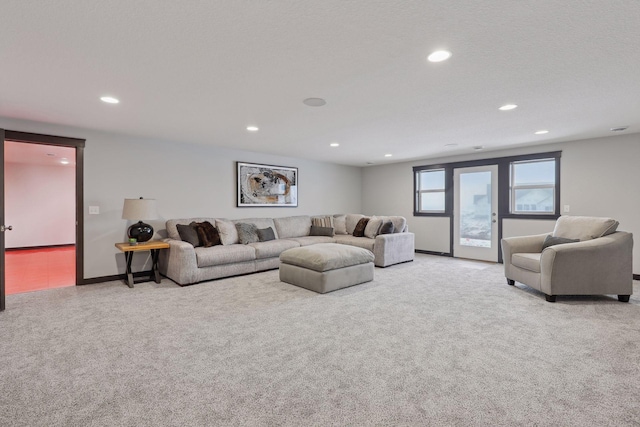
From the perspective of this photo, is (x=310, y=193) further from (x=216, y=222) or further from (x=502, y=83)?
(x=502, y=83)

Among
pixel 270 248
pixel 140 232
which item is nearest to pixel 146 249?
pixel 140 232

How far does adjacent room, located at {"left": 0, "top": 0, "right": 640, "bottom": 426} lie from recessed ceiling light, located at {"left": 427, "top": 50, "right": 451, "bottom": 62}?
0.02 metres

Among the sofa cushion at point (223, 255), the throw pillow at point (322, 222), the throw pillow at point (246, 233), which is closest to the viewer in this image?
the sofa cushion at point (223, 255)

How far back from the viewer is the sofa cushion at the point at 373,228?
20.5 ft

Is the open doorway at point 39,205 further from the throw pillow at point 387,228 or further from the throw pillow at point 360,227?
the throw pillow at point 387,228

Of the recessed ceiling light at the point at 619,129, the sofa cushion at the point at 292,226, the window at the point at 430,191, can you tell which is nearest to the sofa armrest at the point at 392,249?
the window at the point at 430,191

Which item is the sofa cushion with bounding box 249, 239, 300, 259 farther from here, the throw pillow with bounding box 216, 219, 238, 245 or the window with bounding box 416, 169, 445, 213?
the window with bounding box 416, 169, 445, 213

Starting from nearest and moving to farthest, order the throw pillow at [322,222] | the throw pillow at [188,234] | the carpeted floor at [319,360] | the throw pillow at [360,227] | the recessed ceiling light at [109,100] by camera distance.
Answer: the carpeted floor at [319,360]
the recessed ceiling light at [109,100]
the throw pillow at [188,234]
the throw pillow at [360,227]
the throw pillow at [322,222]

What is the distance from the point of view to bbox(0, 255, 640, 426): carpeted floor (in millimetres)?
1720

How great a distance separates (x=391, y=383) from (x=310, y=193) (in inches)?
223

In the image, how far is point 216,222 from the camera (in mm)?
5371

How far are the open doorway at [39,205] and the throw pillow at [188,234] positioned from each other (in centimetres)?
294

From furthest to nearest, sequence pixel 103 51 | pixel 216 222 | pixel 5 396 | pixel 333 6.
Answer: pixel 216 222
pixel 103 51
pixel 5 396
pixel 333 6

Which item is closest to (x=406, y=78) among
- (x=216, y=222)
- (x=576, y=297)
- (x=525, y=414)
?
(x=525, y=414)
